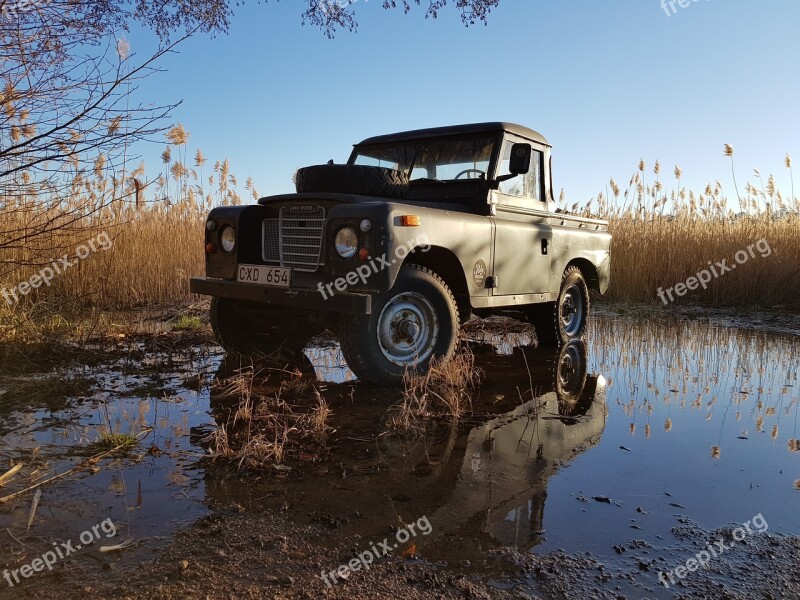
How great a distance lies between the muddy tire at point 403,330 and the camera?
3820 millimetres

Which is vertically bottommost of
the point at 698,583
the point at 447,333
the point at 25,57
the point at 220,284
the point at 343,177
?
the point at 698,583

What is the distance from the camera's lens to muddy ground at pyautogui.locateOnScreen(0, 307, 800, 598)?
1794mm

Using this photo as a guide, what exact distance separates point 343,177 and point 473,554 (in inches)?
116

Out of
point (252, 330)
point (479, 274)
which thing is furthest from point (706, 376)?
point (252, 330)

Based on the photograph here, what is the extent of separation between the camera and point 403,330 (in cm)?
406

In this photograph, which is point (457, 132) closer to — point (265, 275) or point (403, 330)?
point (403, 330)

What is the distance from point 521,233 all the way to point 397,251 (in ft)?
5.28

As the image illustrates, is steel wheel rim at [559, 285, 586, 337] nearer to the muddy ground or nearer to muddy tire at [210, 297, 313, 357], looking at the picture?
the muddy ground

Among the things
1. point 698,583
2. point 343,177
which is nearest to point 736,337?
point 343,177

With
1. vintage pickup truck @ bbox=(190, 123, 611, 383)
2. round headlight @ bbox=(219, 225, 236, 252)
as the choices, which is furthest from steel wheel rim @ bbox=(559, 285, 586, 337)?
round headlight @ bbox=(219, 225, 236, 252)

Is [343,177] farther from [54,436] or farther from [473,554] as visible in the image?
[473,554]

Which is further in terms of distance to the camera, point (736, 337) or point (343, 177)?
point (736, 337)

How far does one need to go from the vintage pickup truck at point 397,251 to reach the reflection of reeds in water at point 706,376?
3.02 feet

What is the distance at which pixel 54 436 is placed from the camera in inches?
117
